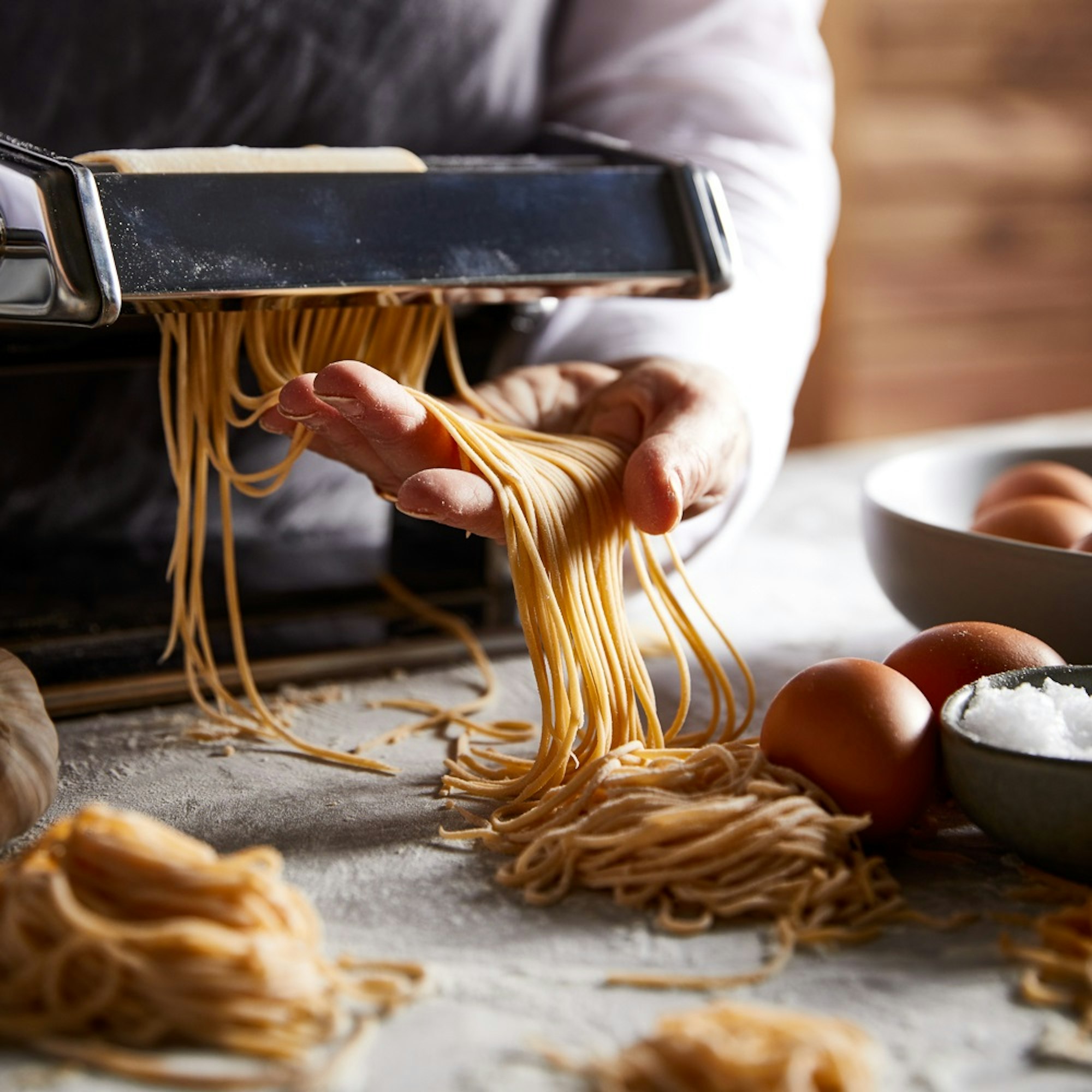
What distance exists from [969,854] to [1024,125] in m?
2.30

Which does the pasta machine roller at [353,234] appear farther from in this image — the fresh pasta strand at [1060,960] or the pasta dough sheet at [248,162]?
the fresh pasta strand at [1060,960]

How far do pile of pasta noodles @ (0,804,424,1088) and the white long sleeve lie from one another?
Answer: 54 cm

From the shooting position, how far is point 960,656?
77 cm

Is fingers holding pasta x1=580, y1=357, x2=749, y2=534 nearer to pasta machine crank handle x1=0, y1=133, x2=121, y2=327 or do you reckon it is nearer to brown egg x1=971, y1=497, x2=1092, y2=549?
brown egg x1=971, y1=497, x2=1092, y2=549

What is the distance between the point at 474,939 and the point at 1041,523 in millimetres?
544

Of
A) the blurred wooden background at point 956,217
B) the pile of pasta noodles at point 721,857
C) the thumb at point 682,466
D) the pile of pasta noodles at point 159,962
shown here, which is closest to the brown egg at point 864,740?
the pile of pasta noodles at point 721,857

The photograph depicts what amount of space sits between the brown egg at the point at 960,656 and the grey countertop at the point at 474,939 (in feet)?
0.29

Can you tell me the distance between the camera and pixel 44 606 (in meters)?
1.04

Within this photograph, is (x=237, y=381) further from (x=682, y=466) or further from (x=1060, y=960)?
(x=1060, y=960)

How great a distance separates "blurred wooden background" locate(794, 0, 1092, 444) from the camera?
8.34ft

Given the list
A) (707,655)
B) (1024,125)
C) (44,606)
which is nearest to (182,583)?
(44,606)

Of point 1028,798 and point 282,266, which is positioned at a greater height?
point 282,266

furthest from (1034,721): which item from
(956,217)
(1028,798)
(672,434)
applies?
(956,217)

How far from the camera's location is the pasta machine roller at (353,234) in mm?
731
